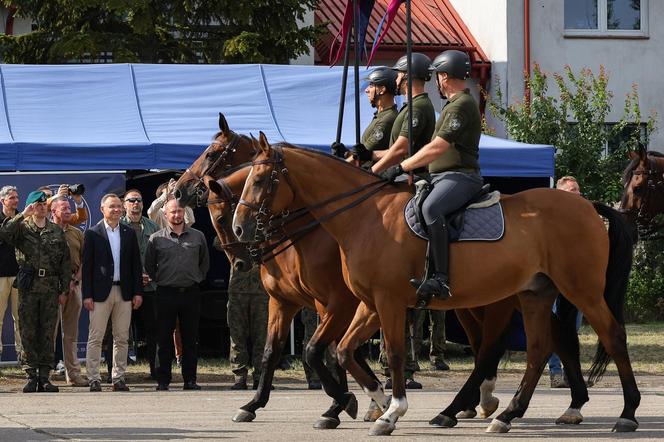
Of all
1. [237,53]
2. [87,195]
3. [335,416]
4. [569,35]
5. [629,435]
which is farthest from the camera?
[569,35]

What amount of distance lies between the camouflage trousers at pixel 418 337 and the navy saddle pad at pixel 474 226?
15.5ft

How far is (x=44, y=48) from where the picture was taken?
88.4 feet

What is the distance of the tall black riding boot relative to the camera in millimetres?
11188

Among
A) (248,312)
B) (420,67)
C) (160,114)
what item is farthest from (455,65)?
(160,114)

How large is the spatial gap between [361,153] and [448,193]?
1.29 m

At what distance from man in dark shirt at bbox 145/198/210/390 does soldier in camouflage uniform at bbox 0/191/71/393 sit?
3.38 feet

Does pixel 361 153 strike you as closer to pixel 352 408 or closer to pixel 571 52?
pixel 352 408

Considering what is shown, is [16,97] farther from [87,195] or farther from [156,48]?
[156,48]

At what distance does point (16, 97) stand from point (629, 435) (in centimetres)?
1092

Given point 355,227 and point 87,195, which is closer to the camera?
point 355,227

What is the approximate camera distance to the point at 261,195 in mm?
11641

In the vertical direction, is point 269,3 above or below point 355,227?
above

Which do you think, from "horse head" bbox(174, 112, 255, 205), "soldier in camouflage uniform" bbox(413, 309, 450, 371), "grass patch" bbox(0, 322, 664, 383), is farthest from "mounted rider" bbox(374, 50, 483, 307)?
"soldier in camouflage uniform" bbox(413, 309, 450, 371)

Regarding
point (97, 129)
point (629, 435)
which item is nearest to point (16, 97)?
point (97, 129)
